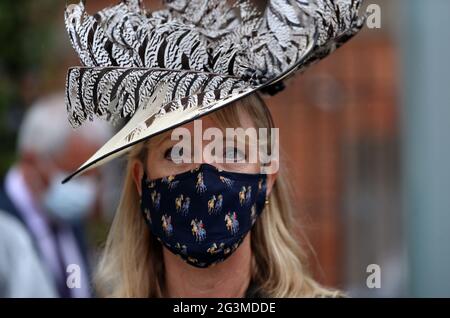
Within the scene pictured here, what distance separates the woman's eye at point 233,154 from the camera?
2949 millimetres

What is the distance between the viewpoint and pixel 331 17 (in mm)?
2773

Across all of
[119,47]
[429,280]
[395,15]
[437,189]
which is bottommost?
[429,280]

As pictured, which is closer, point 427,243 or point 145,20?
point 145,20

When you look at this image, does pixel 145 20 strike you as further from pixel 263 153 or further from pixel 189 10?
pixel 263 153

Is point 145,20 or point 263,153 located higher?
point 145,20

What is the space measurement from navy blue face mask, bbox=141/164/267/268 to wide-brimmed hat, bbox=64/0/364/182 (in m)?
0.24

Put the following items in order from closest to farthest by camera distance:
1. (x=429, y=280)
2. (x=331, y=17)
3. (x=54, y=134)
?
(x=331, y=17)
(x=429, y=280)
(x=54, y=134)

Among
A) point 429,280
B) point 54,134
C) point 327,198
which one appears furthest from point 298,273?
point 327,198

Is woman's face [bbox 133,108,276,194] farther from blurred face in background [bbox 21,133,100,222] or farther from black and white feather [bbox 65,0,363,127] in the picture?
blurred face in background [bbox 21,133,100,222]

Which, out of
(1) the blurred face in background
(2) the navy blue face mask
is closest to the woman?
(2) the navy blue face mask

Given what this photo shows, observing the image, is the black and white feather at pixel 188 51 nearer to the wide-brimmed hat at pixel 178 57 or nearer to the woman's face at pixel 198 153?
the wide-brimmed hat at pixel 178 57

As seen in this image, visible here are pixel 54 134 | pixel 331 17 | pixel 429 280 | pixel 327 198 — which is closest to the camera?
pixel 331 17

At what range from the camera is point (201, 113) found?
2.72m

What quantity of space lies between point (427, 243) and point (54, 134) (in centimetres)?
215
